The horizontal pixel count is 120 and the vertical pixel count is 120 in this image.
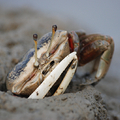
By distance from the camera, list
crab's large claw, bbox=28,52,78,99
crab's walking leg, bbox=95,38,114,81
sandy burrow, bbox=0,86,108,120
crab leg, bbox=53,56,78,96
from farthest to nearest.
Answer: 1. crab's walking leg, bbox=95,38,114,81
2. crab leg, bbox=53,56,78,96
3. crab's large claw, bbox=28,52,78,99
4. sandy burrow, bbox=0,86,108,120

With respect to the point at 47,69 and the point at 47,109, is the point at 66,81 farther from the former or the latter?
the point at 47,109

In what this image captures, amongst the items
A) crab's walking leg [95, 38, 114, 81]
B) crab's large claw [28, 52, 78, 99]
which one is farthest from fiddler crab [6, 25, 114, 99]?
crab's walking leg [95, 38, 114, 81]

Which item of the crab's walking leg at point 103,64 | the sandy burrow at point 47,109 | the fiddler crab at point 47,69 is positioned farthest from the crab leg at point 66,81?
the crab's walking leg at point 103,64

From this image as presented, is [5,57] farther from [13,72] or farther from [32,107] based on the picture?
[32,107]

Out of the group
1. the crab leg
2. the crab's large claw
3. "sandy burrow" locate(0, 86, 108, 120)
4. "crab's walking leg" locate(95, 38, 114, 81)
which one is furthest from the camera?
"crab's walking leg" locate(95, 38, 114, 81)

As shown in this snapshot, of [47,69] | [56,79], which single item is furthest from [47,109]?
[47,69]

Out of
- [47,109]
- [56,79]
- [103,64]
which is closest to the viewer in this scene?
[47,109]

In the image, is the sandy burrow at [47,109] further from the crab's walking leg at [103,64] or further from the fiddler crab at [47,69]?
the crab's walking leg at [103,64]

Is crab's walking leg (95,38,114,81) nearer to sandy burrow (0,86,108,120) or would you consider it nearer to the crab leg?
the crab leg

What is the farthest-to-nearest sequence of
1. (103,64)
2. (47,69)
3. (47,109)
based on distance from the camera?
(103,64), (47,69), (47,109)
